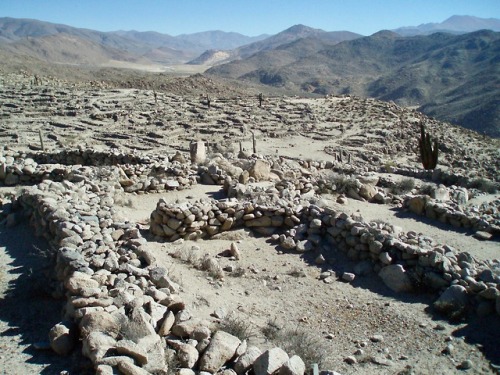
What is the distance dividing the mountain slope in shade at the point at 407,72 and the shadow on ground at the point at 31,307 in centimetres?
4773

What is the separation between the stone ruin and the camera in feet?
13.5

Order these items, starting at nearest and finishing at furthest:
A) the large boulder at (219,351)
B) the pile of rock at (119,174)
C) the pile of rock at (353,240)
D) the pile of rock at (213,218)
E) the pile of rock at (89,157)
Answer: the large boulder at (219,351) < the pile of rock at (353,240) < the pile of rock at (213,218) < the pile of rock at (119,174) < the pile of rock at (89,157)

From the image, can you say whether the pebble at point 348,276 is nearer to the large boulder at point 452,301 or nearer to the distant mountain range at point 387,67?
the large boulder at point 452,301

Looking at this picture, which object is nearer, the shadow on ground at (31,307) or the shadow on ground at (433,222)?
the shadow on ground at (31,307)

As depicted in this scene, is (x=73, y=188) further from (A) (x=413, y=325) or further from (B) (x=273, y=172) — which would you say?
(A) (x=413, y=325)

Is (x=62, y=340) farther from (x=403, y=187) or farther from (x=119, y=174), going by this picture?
(x=403, y=187)

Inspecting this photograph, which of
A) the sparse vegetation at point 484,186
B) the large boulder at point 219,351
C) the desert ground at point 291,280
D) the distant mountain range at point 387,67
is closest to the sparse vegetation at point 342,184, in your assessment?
the desert ground at point 291,280

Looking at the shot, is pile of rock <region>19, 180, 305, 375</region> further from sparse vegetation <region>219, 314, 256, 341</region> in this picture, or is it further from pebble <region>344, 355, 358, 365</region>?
pebble <region>344, 355, 358, 365</region>

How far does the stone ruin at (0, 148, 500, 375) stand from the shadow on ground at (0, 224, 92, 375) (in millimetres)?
162

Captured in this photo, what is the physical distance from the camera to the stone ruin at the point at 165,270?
13.5 ft


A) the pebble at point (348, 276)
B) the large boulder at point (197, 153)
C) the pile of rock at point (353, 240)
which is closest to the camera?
the pile of rock at point (353, 240)

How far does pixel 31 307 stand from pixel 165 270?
5.62 ft

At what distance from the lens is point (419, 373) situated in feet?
15.6

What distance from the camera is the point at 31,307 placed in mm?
5473
